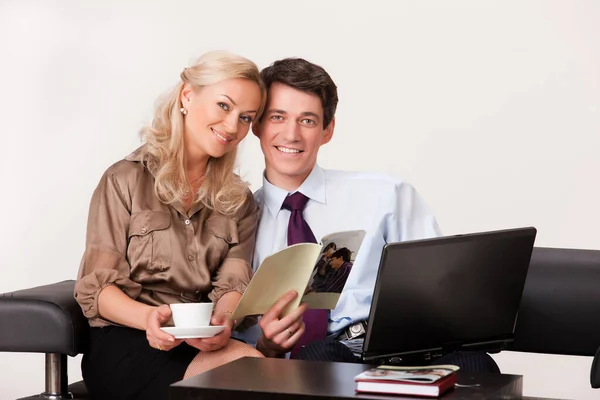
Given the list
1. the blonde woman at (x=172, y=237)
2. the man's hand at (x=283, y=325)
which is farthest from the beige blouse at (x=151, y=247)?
the man's hand at (x=283, y=325)

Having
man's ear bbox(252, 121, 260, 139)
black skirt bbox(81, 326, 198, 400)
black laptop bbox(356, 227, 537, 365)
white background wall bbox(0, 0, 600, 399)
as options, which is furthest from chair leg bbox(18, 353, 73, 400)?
white background wall bbox(0, 0, 600, 399)

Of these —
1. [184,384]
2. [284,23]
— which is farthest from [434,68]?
[184,384]

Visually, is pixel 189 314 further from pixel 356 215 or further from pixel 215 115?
pixel 356 215

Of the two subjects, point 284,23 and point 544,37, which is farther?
point 284,23

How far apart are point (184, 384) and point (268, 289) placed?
583 mm

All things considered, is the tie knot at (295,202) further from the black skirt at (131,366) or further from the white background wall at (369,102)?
the white background wall at (369,102)

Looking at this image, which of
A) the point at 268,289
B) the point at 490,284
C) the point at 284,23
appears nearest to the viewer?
the point at 490,284

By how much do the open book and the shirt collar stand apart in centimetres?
39

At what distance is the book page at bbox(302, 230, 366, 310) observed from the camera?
2.70m

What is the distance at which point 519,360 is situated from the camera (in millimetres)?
4484

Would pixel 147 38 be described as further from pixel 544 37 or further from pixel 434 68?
pixel 544 37

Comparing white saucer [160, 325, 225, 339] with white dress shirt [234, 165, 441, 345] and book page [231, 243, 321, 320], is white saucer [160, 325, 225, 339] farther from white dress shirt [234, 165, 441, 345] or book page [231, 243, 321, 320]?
white dress shirt [234, 165, 441, 345]

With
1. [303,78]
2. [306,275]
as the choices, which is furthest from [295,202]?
[306,275]

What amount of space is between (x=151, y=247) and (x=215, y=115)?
1.34 feet
